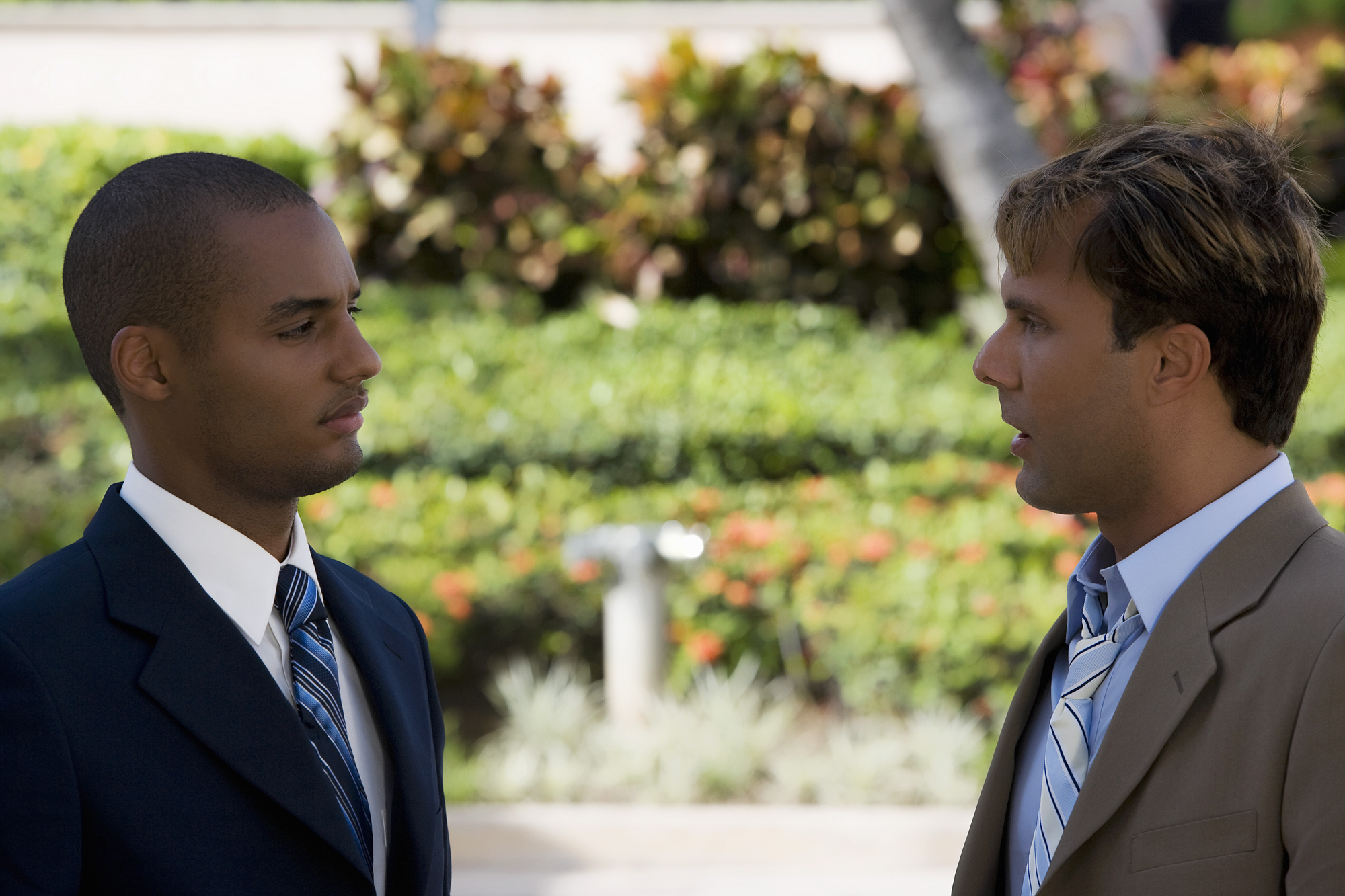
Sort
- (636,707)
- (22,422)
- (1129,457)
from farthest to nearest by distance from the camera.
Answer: (22,422)
(636,707)
(1129,457)

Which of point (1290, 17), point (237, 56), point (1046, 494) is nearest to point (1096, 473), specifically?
point (1046, 494)

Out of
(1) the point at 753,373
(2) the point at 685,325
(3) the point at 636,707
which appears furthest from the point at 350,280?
(2) the point at 685,325

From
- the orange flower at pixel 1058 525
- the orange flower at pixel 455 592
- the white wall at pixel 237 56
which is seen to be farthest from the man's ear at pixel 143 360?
the white wall at pixel 237 56

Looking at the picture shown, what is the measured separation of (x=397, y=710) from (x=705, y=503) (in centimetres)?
449

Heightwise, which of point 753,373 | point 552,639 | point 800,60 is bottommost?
point 552,639

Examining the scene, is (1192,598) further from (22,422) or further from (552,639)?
(22,422)

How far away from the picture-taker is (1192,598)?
65.4 inches

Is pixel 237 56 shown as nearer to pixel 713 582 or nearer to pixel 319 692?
pixel 713 582

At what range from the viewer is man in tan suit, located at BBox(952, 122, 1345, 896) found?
4.87ft

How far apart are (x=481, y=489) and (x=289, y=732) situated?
16.1 feet

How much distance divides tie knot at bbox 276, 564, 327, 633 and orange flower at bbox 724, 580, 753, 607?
3.95 m

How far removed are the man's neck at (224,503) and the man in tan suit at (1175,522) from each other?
45.5 inches

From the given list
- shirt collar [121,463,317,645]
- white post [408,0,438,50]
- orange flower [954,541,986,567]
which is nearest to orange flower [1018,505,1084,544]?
orange flower [954,541,986,567]

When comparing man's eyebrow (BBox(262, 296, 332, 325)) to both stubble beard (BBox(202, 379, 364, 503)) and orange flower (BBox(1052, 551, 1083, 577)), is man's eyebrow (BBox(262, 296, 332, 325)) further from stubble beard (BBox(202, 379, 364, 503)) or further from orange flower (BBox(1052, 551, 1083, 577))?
orange flower (BBox(1052, 551, 1083, 577))
